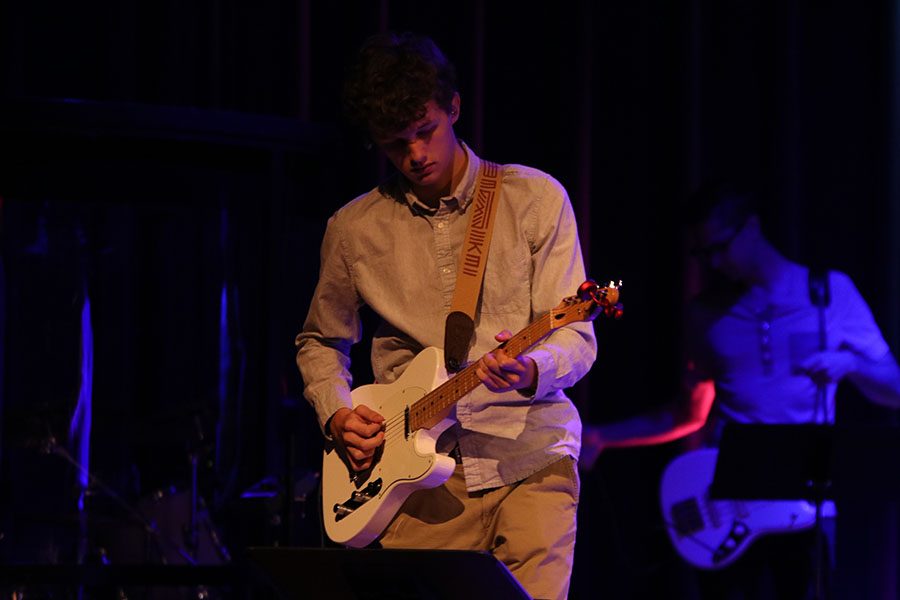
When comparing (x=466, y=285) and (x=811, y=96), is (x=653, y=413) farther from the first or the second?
(x=466, y=285)

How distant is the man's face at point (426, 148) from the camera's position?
315 cm

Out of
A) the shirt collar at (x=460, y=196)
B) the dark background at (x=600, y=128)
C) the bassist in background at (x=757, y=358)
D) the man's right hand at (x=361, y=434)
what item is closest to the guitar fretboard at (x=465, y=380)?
the man's right hand at (x=361, y=434)

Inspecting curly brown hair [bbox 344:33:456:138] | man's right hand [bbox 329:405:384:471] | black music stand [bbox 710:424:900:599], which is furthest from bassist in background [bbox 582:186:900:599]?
man's right hand [bbox 329:405:384:471]

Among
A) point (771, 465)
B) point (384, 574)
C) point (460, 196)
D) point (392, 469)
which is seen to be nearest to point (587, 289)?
point (460, 196)

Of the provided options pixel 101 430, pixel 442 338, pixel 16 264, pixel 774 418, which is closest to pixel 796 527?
pixel 774 418

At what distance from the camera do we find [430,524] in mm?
3109

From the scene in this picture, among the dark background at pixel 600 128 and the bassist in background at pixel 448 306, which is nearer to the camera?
the bassist in background at pixel 448 306

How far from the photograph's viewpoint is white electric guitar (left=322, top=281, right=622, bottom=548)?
287 centimetres

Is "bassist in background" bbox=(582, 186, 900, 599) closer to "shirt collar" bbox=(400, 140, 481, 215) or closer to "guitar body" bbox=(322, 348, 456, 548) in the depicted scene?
"shirt collar" bbox=(400, 140, 481, 215)

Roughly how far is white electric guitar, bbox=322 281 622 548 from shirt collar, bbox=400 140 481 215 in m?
0.40

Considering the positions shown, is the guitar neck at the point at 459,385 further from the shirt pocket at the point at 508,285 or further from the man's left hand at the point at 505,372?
the shirt pocket at the point at 508,285

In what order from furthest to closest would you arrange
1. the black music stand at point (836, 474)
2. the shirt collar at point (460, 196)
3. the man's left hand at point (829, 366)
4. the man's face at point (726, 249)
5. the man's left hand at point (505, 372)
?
the man's face at point (726, 249) < the man's left hand at point (829, 366) < the black music stand at point (836, 474) < the shirt collar at point (460, 196) < the man's left hand at point (505, 372)

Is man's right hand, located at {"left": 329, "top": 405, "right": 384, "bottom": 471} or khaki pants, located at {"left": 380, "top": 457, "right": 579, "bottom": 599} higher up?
man's right hand, located at {"left": 329, "top": 405, "right": 384, "bottom": 471}

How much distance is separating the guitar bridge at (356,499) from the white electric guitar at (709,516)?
203 cm
